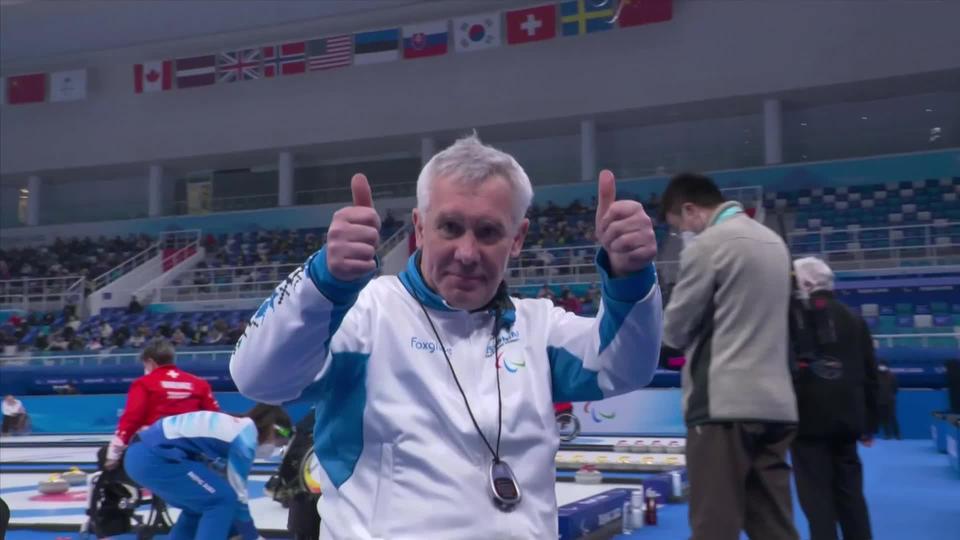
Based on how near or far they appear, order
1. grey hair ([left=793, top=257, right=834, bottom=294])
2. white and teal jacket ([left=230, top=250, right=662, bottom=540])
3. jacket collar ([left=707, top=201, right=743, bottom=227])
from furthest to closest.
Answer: grey hair ([left=793, top=257, right=834, bottom=294])
jacket collar ([left=707, top=201, right=743, bottom=227])
white and teal jacket ([left=230, top=250, right=662, bottom=540])

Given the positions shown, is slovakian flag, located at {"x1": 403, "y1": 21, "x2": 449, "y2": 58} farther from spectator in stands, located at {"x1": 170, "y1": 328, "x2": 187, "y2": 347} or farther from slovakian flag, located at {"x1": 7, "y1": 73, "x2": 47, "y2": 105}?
slovakian flag, located at {"x1": 7, "y1": 73, "x2": 47, "y2": 105}

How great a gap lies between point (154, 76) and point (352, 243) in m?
29.5

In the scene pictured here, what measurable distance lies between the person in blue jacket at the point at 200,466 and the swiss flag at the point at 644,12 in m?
19.8

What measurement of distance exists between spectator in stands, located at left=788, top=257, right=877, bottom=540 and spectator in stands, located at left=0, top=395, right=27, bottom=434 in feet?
52.9

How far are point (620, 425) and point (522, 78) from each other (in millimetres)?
13895

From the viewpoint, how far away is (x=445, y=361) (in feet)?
6.25

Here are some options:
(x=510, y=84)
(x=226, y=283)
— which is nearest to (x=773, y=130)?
(x=510, y=84)

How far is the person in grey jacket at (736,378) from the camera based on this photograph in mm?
2863

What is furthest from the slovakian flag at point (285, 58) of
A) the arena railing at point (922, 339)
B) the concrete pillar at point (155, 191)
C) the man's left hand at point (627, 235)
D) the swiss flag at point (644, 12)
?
the man's left hand at point (627, 235)

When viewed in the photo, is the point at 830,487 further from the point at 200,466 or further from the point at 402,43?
the point at 402,43

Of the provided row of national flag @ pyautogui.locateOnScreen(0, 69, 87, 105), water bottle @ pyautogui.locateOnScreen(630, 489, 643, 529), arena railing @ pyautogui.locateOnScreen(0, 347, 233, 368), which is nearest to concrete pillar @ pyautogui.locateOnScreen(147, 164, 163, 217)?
row of national flag @ pyautogui.locateOnScreen(0, 69, 87, 105)

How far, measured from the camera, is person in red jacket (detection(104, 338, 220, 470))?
18.9 ft

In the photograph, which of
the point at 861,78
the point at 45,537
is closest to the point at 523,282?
the point at 861,78

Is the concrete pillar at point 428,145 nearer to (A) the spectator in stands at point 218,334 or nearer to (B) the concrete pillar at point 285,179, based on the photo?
(B) the concrete pillar at point 285,179
